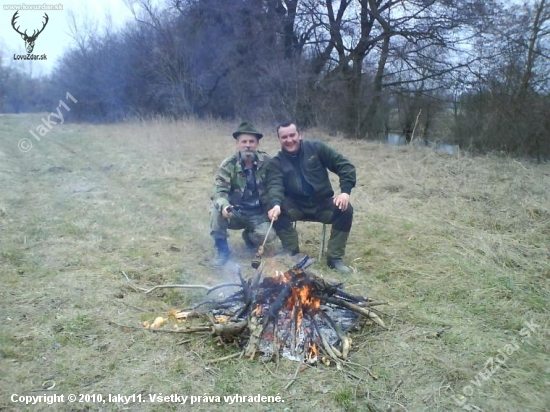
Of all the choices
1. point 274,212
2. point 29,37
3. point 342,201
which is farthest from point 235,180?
point 29,37

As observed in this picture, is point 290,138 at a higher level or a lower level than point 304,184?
higher

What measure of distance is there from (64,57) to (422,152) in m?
22.1

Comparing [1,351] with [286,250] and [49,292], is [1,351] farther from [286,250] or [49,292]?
[286,250]

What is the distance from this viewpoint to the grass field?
8.16 ft

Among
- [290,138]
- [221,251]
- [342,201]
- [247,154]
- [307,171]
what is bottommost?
[221,251]

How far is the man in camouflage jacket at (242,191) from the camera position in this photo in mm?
4375

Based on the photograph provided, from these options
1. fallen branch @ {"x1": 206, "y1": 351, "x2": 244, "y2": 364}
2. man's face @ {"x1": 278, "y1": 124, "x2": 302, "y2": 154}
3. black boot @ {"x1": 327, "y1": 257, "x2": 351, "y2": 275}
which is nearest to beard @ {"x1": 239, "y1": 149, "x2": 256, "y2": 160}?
man's face @ {"x1": 278, "y1": 124, "x2": 302, "y2": 154}

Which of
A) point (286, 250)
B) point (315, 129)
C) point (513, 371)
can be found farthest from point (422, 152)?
point (513, 371)

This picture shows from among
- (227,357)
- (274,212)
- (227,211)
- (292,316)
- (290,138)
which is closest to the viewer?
(227,357)

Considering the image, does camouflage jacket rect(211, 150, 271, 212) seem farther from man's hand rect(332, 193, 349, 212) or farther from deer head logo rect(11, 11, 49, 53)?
deer head logo rect(11, 11, 49, 53)

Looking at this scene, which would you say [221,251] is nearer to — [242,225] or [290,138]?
[242,225]

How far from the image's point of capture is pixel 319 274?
407 centimetres

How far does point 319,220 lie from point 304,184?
40 cm

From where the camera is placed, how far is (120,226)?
5.50m
